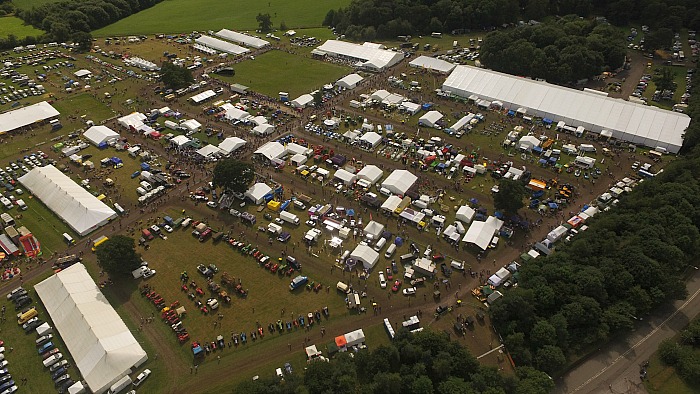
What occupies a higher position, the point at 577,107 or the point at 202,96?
the point at 577,107

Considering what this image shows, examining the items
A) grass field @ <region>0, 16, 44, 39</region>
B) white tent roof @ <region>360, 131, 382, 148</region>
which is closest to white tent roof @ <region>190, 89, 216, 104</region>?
white tent roof @ <region>360, 131, 382, 148</region>

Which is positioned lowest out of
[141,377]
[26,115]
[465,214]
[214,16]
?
[141,377]

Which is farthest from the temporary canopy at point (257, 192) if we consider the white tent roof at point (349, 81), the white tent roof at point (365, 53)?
the white tent roof at point (365, 53)

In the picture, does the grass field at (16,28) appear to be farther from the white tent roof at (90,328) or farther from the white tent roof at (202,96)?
the white tent roof at (90,328)

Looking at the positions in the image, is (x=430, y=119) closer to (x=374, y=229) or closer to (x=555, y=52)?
(x=374, y=229)

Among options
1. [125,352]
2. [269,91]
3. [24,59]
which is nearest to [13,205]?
[125,352]

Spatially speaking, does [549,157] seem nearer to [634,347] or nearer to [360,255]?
[634,347]

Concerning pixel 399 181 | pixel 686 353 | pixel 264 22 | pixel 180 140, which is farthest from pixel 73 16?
pixel 686 353
